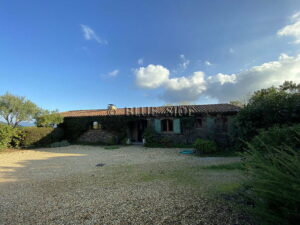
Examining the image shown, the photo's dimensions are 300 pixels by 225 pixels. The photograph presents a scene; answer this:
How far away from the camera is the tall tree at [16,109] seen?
12.6 m

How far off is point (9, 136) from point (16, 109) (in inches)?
122

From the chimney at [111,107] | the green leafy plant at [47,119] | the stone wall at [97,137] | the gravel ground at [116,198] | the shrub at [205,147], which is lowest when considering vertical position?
the gravel ground at [116,198]

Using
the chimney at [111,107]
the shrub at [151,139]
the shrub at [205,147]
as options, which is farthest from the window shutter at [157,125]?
the chimney at [111,107]

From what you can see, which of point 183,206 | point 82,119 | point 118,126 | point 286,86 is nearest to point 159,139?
point 118,126

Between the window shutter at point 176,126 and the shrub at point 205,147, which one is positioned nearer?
the shrub at point 205,147

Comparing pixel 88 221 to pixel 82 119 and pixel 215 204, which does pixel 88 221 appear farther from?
pixel 82 119

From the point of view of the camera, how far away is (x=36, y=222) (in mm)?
2553

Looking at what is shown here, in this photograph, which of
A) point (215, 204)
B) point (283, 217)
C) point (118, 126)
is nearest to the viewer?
point (283, 217)

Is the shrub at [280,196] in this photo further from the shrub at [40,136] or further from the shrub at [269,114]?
the shrub at [40,136]

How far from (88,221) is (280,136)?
13.5 feet

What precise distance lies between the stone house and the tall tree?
10.2 ft

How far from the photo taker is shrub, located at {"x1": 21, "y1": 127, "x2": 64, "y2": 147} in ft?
39.5

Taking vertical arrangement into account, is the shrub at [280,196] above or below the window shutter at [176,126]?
below

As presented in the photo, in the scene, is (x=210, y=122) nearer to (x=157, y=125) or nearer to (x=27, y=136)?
(x=157, y=125)
